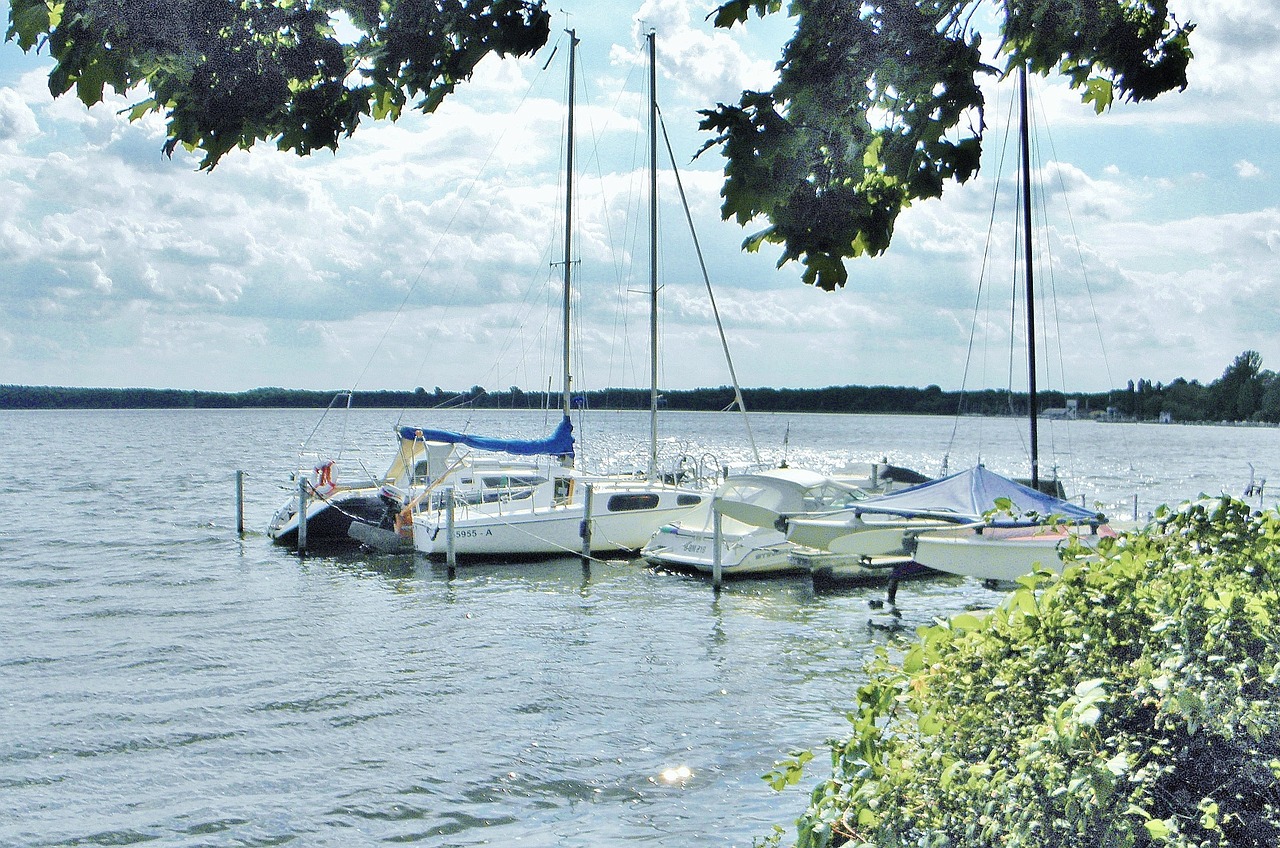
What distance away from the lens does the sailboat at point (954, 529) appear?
17156 mm

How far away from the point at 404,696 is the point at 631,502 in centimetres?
1420

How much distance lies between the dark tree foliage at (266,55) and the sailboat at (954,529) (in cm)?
1282

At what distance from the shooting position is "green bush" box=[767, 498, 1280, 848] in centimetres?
364

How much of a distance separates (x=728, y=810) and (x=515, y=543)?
17.8 metres

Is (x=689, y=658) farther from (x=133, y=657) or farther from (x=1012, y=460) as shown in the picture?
(x=1012, y=460)

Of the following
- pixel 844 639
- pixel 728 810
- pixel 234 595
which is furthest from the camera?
pixel 234 595

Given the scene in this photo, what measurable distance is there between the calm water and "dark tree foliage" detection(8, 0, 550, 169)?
7.06 meters

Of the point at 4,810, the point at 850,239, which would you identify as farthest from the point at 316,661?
the point at 850,239

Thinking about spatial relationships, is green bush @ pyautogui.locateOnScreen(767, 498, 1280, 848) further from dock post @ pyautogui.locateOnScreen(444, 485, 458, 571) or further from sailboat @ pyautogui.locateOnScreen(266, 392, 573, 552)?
sailboat @ pyautogui.locateOnScreen(266, 392, 573, 552)

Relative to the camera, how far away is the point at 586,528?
27.3m

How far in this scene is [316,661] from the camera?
17.3 m

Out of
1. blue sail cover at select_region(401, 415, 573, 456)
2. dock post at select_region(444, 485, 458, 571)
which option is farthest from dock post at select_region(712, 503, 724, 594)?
blue sail cover at select_region(401, 415, 573, 456)

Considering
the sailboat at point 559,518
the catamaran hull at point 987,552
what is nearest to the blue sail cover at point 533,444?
the sailboat at point 559,518

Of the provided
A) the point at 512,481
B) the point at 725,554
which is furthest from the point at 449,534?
the point at 512,481
